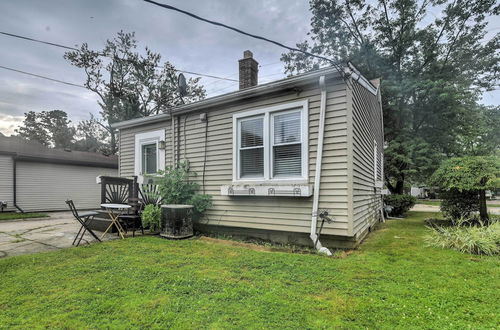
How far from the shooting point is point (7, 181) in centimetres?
1171

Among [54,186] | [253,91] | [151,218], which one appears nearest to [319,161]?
[253,91]

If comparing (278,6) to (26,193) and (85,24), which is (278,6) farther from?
(26,193)

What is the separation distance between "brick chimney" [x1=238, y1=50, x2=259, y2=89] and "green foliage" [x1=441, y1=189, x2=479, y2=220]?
6100 mm

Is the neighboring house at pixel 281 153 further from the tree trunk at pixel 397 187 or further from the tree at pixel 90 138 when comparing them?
the tree at pixel 90 138

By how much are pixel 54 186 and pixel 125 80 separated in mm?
11543

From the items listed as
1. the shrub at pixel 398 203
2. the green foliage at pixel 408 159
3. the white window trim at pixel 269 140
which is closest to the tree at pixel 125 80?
the green foliage at pixel 408 159

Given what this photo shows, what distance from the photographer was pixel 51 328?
2133 mm

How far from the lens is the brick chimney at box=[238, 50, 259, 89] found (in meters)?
6.79

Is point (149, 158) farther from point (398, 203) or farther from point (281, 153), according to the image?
point (398, 203)

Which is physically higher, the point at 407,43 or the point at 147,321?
the point at 407,43

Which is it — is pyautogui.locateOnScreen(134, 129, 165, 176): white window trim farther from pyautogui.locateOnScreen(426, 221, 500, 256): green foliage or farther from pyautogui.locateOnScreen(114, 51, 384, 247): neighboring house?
pyautogui.locateOnScreen(426, 221, 500, 256): green foliage

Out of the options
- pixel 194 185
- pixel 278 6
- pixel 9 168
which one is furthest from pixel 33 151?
pixel 278 6

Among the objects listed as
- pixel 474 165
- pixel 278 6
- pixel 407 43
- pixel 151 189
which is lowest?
pixel 151 189

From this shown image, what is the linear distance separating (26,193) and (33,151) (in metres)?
2.16
